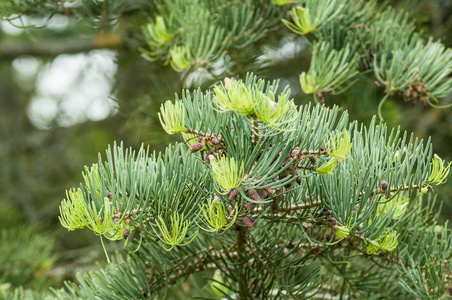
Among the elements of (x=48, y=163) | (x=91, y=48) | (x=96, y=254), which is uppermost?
(x=91, y=48)

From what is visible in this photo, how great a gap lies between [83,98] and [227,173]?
1973 millimetres

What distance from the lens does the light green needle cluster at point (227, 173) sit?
369 mm

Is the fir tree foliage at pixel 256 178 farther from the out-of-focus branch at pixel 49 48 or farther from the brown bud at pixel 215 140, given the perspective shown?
the out-of-focus branch at pixel 49 48

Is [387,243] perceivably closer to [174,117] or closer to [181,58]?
[174,117]

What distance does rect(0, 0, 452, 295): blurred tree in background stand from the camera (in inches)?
32.1

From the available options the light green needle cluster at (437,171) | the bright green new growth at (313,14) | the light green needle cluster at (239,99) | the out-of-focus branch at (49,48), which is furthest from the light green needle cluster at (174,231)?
the out-of-focus branch at (49,48)

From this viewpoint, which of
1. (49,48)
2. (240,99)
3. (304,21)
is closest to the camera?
(240,99)

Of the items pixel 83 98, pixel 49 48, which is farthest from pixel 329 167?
pixel 83 98

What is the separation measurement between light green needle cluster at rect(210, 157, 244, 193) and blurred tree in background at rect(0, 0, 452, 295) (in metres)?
0.32

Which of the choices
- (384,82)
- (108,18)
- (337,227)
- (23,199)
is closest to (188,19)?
(108,18)

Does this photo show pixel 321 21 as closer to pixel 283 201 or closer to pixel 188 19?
pixel 188 19

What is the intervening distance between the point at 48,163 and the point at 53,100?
0.29 meters

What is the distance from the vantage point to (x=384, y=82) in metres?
0.63

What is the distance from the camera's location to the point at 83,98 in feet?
7.22
